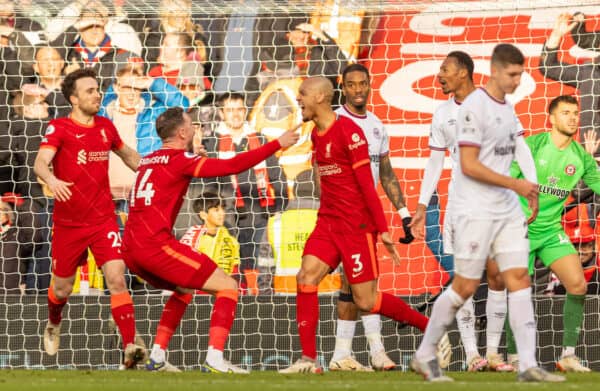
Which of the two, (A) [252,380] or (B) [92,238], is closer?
(A) [252,380]

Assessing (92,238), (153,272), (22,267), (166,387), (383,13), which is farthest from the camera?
(383,13)

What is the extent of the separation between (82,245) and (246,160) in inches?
75.6

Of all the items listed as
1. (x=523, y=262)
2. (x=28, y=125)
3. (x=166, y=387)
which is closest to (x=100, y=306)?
(x=28, y=125)

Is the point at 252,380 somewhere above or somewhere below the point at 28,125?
below

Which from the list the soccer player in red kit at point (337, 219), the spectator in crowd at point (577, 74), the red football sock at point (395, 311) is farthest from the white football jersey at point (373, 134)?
the spectator in crowd at point (577, 74)

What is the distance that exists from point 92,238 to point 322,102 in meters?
2.07

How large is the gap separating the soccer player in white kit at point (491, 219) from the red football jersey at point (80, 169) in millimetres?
3127

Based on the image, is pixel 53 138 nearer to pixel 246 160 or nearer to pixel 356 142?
pixel 246 160

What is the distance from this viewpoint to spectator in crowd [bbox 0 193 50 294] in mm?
11773

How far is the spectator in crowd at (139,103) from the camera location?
12.2m

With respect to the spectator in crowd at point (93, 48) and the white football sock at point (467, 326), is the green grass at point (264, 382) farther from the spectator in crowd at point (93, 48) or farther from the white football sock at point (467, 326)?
the spectator in crowd at point (93, 48)

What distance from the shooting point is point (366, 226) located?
26.9ft

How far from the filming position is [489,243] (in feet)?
22.0

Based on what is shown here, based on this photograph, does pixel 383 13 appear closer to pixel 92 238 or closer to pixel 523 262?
pixel 92 238
